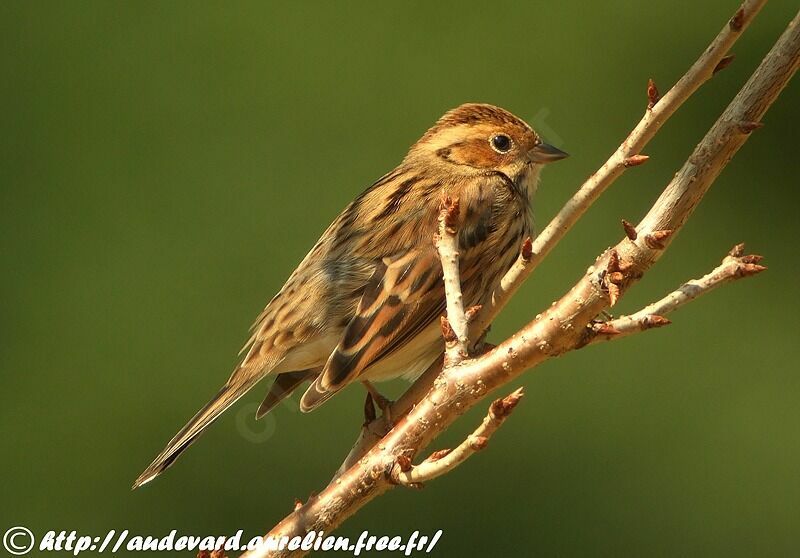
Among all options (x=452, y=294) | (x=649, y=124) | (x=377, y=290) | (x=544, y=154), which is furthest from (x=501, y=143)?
(x=649, y=124)

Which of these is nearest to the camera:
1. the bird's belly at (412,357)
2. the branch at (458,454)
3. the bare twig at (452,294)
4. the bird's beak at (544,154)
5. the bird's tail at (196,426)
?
the branch at (458,454)

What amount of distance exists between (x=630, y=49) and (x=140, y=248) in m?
2.16

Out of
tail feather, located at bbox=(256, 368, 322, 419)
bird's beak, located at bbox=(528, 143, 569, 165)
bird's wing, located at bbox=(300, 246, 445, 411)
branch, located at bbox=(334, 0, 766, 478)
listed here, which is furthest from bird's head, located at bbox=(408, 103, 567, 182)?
branch, located at bbox=(334, 0, 766, 478)

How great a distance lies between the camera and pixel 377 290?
10.2ft

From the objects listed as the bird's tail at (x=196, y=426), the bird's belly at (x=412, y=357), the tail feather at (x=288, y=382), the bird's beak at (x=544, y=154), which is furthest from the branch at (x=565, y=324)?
the bird's beak at (x=544, y=154)

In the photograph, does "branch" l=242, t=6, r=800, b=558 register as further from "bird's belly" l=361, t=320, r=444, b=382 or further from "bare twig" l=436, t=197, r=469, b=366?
"bird's belly" l=361, t=320, r=444, b=382

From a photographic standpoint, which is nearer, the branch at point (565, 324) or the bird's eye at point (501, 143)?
the branch at point (565, 324)

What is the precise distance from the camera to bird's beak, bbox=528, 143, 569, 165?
360cm

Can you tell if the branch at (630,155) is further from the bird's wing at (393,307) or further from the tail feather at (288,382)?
the tail feather at (288,382)

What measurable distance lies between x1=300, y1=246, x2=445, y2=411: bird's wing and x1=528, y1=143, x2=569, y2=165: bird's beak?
2.05 feet

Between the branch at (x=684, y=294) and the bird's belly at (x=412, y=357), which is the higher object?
the branch at (x=684, y=294)

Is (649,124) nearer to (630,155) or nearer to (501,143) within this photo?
(630,155)

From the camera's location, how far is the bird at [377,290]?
3.01m

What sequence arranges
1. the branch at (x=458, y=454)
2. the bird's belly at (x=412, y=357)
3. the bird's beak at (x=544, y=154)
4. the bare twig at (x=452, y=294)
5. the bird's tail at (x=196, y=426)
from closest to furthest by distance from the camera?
→ 1. the branch at (x=458, y=454)
2. the bare twig at (x=452, y=294)
3. the bird's tail at (x=196, y=426)
4. the bird's belly at (x=412, y=357)
5. the bird's beak at (x=544, y=154)
